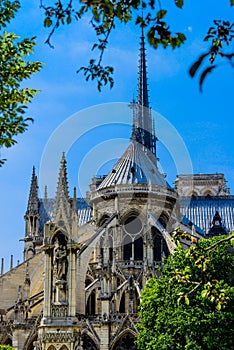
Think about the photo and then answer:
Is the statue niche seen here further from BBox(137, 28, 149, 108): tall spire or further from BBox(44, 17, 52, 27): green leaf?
BBox(137, 28, 149, 108): tall spire

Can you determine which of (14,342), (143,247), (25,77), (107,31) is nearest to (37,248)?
(143,247)

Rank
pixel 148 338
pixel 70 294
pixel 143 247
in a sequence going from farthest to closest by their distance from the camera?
1. pixel 143 247
2. pixel 148 338
3. pixel 70 294

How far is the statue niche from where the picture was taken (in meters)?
20.5

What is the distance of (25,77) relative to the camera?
1316 centimetres

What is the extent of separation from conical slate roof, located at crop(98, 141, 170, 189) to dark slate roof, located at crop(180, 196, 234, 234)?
14812 millimetres

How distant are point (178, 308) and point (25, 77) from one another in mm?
22015

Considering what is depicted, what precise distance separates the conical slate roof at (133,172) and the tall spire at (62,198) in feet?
124

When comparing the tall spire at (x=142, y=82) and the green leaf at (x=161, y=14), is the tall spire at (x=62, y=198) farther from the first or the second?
the tall spire at (x=142, y=82)

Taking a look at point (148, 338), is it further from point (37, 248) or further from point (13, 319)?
point (37, 248)

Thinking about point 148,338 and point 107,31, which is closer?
point 107,31

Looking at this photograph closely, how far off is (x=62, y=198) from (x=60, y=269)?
2.24 meters

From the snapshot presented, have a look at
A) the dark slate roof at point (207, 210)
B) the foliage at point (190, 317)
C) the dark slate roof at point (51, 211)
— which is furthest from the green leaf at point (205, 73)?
the dark slate roof at point (207, 210)

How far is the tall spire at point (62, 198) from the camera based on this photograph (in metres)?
21.0

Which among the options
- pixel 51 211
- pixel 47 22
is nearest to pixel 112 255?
pixel 51 211
